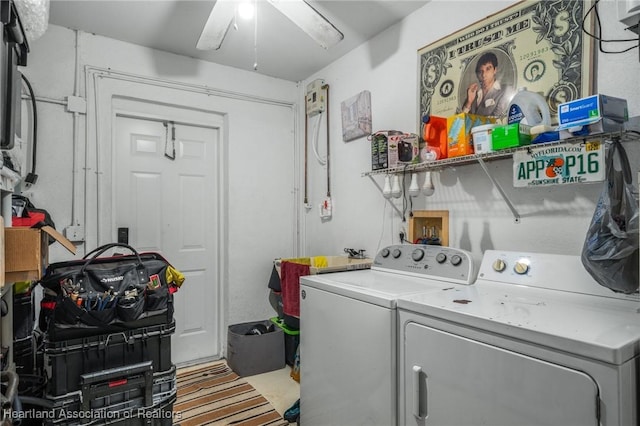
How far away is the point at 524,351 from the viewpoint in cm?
106

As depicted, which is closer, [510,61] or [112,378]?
[112,378]

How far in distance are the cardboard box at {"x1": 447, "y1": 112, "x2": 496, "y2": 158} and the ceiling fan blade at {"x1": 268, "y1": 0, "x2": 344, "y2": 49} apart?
782mm

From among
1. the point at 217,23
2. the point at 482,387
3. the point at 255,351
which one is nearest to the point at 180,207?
the point at 255,351

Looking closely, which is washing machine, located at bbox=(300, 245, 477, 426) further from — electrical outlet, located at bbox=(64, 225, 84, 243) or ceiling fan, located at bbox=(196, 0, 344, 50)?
electrical outlet, located at bbox=(64, 225, 84, 243)

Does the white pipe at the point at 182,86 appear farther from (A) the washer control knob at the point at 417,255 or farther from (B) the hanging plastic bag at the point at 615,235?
(B) the hanging plastic bag at the point at 615,235

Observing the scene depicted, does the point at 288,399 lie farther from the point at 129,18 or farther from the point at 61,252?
the point at 129,18

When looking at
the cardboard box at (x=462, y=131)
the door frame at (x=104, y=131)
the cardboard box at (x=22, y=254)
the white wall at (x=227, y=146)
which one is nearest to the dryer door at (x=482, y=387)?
the cardboard box at (x=462, y=131)

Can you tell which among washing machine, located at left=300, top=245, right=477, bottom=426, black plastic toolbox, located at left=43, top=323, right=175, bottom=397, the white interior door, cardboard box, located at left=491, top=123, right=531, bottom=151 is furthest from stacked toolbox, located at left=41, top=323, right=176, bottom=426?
cardboard box, located at left=491, top=123, right=531, bottom=151

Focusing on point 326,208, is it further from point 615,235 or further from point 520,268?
point 615,235

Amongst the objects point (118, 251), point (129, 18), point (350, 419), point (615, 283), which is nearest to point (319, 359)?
point (350, 419)

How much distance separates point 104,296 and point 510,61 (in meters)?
2.25

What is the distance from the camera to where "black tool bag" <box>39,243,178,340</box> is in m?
1.64

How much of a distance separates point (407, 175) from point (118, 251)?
215 centimetres

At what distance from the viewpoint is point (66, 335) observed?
5.45 ft
